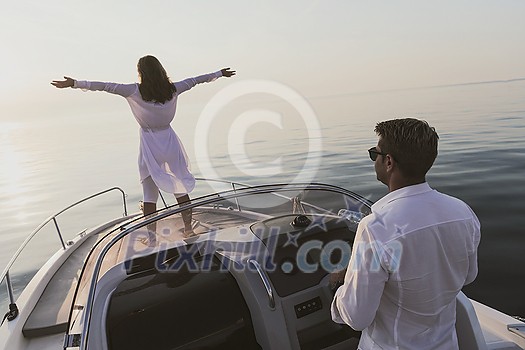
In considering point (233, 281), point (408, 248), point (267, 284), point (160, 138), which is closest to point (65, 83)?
point (160, 138)

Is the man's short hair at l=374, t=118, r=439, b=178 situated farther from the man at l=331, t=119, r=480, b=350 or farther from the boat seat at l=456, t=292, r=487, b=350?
the boat seat at l=456, t=292, r=487, b=350

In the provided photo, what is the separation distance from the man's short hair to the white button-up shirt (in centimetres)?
6

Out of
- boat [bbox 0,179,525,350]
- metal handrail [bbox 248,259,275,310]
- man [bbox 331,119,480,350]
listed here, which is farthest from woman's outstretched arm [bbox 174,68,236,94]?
man [bbox 331,119,480,350]

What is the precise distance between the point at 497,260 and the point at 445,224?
13.9ft

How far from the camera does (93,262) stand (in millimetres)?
1802

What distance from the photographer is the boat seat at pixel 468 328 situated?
1.69m

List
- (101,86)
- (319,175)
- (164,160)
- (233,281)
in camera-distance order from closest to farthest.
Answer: (233,281) → (101,86) → (164,160) → (319,175)

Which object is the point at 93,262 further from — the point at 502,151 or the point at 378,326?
the point at 502,151

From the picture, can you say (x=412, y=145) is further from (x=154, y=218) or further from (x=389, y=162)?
(x=154, y=218)

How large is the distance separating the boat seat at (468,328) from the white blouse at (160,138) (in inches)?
97.8

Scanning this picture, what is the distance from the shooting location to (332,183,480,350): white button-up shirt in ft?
3.84

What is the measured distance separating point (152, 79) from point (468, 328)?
2750 mm

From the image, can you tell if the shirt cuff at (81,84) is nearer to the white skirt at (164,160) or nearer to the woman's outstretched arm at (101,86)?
the woman's outstretched arm at (101,86)

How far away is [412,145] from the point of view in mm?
1190
